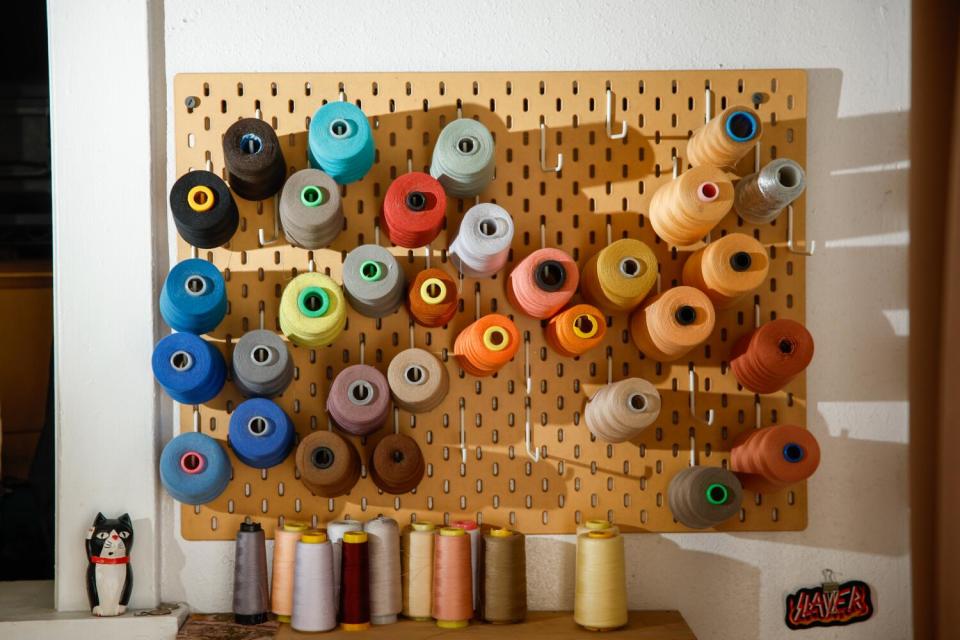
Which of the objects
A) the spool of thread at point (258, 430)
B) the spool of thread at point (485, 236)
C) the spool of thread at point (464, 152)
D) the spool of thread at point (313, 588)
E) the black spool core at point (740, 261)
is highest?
the spool of thread at point (464, 152)

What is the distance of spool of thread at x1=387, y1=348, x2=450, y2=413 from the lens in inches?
59.8

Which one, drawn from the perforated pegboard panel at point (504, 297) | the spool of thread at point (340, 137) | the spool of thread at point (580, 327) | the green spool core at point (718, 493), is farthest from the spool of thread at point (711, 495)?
the spool of thread at point (340, 137)

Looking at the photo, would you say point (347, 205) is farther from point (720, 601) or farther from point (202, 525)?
point (720, 601)

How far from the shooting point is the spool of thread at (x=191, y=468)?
1.52 meters

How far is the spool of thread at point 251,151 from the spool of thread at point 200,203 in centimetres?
4

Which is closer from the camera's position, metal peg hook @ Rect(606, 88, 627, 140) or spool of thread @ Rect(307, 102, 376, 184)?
spool of thread @ Rect(307, 102, 376, 184)

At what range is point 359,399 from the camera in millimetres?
1507

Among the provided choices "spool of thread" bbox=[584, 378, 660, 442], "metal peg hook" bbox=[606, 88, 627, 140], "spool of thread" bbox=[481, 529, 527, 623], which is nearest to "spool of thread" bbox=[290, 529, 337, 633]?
"spool of thread" bbox=[481, 529, 527, 623]

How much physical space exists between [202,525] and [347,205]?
70 centimetres

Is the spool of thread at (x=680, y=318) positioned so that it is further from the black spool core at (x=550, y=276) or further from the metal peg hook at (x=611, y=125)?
the metal peg hook at (x=611, y=125)

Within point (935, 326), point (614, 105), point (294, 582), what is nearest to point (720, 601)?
point (935, 326)

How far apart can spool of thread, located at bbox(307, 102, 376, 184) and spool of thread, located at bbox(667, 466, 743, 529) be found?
2.87 ft

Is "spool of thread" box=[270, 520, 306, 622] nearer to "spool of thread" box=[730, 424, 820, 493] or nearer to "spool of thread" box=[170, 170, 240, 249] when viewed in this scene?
"spool of thread" box=[170, 170, 240, 249]

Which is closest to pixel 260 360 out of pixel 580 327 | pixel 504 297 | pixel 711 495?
pixel 504 297
